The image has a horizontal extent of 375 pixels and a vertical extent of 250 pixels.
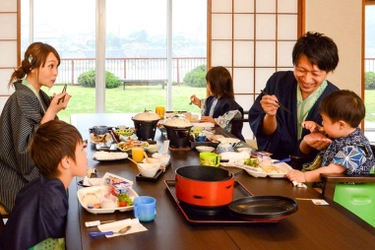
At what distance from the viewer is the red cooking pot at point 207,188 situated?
1.47m

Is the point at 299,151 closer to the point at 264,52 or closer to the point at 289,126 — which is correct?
the point at 289,126

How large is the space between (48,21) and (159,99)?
1.64 m

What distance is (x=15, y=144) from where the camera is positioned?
252 cm

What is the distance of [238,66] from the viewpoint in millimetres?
5738

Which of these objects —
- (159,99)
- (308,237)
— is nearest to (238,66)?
(159,99)

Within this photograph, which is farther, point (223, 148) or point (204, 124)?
point (204, 124)

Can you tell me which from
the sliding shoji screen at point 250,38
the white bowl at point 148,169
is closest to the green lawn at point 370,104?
the sliding shoji screen at point 250,38

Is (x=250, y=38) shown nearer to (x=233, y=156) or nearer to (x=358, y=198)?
(x=233, y=156)

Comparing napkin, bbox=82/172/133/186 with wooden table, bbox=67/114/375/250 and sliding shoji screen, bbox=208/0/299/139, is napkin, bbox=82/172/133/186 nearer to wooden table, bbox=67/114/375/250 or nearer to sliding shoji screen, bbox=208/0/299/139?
wooden table, bbox=67/114/375/250

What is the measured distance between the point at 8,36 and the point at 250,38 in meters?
2.70

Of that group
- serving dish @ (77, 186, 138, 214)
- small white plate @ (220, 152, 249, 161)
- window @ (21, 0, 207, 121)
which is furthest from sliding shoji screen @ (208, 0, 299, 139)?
serving dish @ (77, 186, 138, 214)

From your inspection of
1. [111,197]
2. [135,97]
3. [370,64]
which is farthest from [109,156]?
[370,64]

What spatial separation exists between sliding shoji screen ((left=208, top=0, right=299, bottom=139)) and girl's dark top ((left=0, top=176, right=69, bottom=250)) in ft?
13.7

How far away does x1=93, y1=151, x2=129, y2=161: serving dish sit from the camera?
7.61ft
